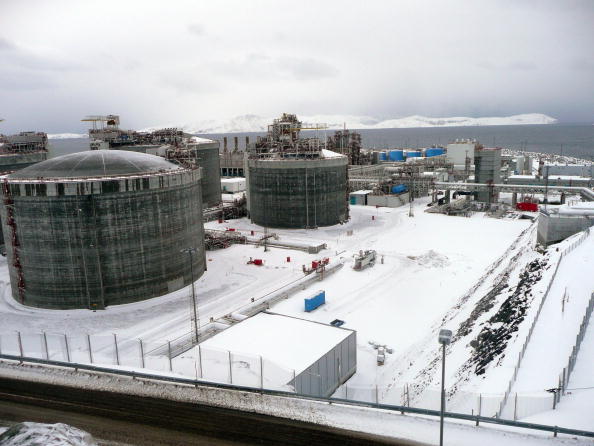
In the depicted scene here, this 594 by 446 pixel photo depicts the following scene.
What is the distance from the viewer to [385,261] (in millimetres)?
53375

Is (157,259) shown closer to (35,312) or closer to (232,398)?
(35,312)

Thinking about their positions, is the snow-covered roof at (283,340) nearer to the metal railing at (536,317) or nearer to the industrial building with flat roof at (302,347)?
the industrial building with flat roof at (302,347)

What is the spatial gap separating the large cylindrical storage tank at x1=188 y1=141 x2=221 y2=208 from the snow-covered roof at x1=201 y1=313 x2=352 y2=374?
53.1 meters

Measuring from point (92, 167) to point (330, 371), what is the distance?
27223mm

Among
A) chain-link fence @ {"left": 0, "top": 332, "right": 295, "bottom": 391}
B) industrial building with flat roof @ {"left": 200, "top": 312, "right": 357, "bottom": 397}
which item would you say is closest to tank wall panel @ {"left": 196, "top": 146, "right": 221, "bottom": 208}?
chain-link fence @ {"left": 0, "top": 332, "right": 295, "bottom": 391}

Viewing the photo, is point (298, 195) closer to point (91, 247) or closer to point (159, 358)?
point (91, 247)

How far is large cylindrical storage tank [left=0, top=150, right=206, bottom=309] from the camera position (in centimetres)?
3894

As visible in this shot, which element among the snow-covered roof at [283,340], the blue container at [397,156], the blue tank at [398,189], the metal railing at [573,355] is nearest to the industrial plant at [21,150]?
the snow-covered roof at [283,340]

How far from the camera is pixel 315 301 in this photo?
40156 millimetres

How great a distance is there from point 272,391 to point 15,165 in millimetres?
59341

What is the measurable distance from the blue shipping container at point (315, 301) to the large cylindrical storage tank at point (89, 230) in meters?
10.4

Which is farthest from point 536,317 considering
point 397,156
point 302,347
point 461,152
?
point 397,156

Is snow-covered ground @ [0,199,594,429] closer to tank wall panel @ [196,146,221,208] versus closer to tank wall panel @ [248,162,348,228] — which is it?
tank wall panel @ [248,162,348,228]

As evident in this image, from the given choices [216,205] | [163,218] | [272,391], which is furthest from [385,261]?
[216,205]
